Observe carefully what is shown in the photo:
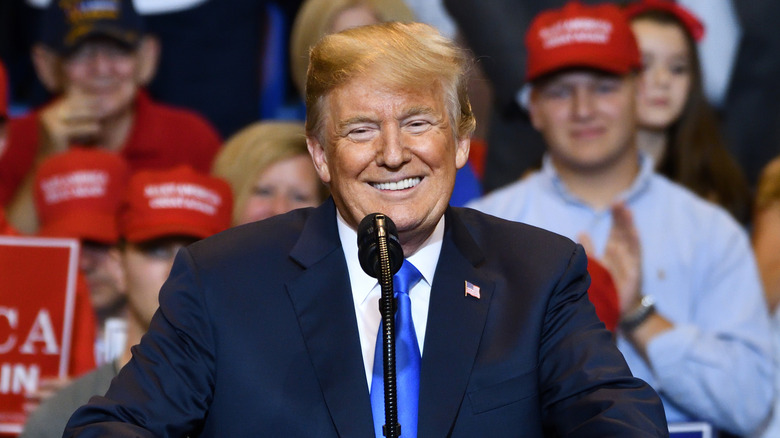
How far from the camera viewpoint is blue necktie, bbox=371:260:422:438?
1.75 metres

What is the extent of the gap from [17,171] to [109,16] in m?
0.61

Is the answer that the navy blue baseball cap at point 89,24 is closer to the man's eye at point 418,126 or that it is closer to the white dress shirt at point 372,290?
the white dress shirt at point 372,290

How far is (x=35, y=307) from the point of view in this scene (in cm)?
316

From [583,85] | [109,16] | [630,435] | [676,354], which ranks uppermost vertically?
[109,16]

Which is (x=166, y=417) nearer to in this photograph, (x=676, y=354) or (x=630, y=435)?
(x=630, y=435)

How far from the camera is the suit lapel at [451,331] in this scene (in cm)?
175

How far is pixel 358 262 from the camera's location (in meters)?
1.91

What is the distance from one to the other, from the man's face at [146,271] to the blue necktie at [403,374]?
1.48 metres

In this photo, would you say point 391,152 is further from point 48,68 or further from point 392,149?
point 48,68

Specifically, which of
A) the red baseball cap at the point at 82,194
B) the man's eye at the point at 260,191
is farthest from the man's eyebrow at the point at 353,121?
the red baseball cap at the point at 82,194

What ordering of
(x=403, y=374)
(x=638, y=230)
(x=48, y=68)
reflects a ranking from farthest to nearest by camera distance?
(x=48, y=68) < (x=638, y=230) < (x=403, y=374)

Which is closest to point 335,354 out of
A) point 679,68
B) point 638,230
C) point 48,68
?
point 638,230

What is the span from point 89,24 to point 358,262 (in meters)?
2.39

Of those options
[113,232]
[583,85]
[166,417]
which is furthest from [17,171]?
[166,417]
